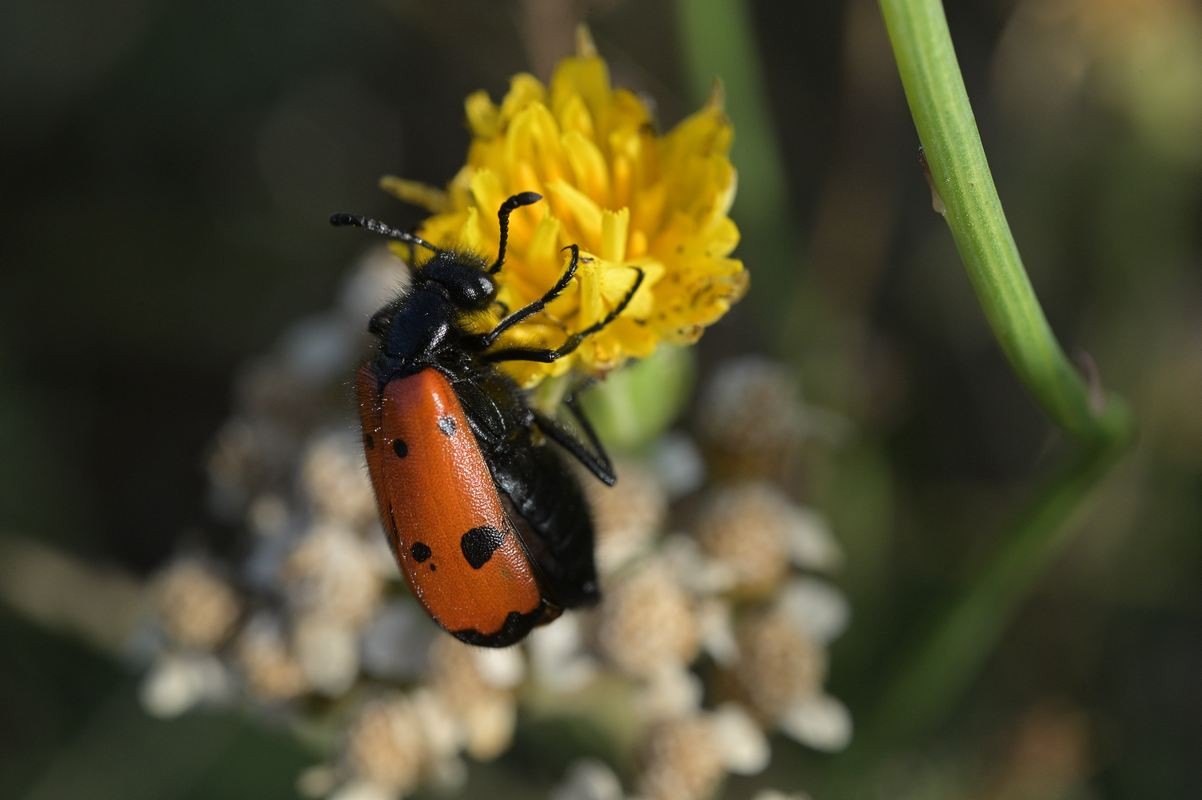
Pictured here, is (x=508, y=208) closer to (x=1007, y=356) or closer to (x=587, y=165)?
(x=587, y=165)

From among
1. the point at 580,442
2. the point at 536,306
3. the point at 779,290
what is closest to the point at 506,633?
the point at 580,442

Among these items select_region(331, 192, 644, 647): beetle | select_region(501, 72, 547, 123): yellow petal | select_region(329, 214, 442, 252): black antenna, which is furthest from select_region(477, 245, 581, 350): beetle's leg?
select_region(501, 72, 547, 123): yellow petal

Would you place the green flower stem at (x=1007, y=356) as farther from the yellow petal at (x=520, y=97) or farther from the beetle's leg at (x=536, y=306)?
the yellow petal at (x=520, y=97)

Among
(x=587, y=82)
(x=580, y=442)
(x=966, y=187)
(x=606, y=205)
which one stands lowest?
(x=580, y=442)

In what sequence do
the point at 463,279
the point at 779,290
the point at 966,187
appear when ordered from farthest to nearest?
the point at 779,290 → the point at 463,279 → the point at 966,187

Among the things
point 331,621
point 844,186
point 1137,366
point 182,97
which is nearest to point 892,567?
point 1137,366

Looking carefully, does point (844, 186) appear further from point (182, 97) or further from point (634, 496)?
point (182, 97)

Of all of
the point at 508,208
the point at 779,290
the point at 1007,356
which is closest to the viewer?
the point at 1007,356
